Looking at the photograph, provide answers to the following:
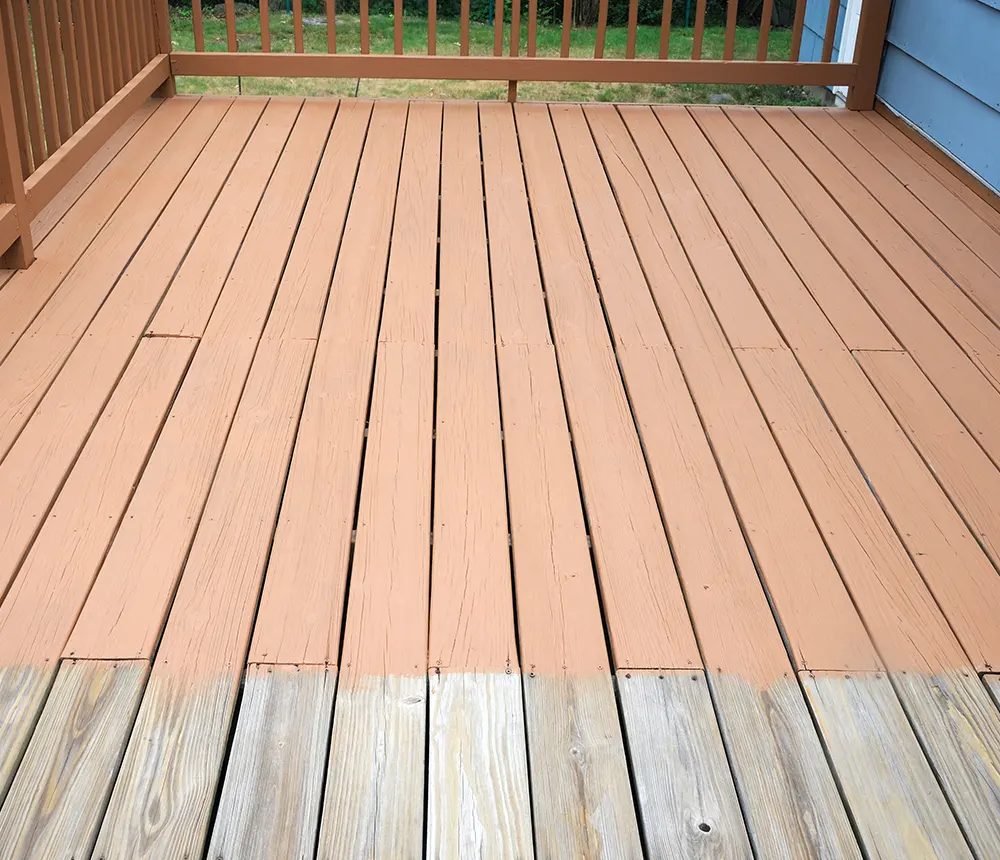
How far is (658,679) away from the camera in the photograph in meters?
1.71

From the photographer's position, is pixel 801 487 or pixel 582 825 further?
pixel 801 487

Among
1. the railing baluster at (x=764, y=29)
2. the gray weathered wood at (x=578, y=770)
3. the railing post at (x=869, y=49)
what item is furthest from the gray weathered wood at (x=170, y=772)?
the railing post at (x=869, y=49)

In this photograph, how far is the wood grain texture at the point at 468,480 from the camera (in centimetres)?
179

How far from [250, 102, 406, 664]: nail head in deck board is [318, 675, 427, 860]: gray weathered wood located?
122 millimetres

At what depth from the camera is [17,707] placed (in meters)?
1.62

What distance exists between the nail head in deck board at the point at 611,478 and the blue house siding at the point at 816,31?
126 inches

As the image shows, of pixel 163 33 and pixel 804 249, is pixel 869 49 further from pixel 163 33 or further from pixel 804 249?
pixel 163 33

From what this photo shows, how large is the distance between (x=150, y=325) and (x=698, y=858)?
1.91 metres

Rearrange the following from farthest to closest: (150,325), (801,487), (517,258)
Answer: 1. (517,258)
2. (150,325)
3. (801,487)

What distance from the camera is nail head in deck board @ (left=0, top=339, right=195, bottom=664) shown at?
177 centimetres

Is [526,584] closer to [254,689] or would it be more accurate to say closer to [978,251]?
[254,689]

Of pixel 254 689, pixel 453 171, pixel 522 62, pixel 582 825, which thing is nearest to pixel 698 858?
pixel 582 825

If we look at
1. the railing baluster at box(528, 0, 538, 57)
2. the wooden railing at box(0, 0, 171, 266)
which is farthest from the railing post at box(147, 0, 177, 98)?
the railing baluster at box(528, 0, 538, 57)

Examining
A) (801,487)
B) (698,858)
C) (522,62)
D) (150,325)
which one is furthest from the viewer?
(522,62)
